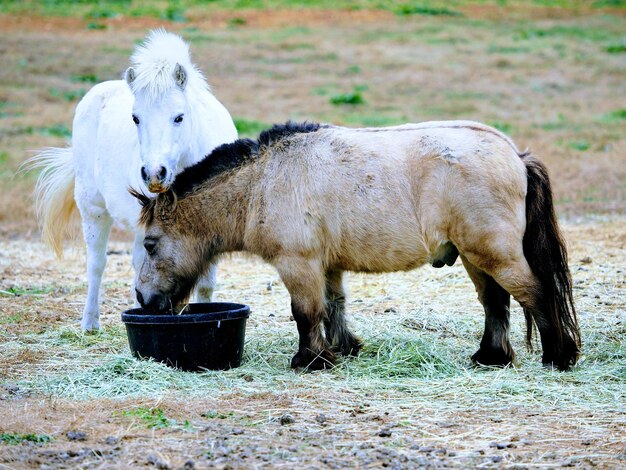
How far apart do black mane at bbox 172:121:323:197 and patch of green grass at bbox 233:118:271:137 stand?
10401mm

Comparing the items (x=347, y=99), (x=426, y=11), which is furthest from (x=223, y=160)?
(x=426, y=11)

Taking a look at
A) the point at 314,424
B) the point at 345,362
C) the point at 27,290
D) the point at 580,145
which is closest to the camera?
the point at 314,424

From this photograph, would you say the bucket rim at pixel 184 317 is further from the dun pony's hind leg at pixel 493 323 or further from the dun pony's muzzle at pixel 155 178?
the dun pony's hind leg at pixel 493 323

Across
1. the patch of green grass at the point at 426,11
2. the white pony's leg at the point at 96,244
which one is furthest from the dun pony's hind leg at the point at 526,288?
the patch of green grass at the point at 426,11

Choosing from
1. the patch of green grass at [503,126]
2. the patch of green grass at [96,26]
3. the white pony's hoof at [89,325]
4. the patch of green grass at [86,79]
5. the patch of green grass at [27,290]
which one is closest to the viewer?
the white pony's hoof at [89,325]

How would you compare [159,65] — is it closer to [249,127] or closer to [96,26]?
[249,127]

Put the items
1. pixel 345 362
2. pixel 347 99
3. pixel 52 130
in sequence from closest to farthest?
1. pixel 345 362
2. pixel 52 130
3. pixel 347 99

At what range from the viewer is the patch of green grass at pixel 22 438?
4.32 m

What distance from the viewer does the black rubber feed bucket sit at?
573cm

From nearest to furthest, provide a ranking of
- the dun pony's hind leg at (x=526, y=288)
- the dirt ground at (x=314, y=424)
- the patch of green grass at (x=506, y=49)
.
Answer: the dirt ground at (x=314, y=424) → the dun pony's hind leg at (x=526, y=288) → the patch of green grass at (x=506, y=49)

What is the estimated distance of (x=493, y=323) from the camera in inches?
235

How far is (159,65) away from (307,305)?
79.0 inches

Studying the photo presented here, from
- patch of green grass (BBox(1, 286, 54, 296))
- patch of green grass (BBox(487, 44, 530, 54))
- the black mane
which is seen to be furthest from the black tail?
patch of green grass (BBox(487, 44, 530, 54))

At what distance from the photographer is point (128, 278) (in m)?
9.28
